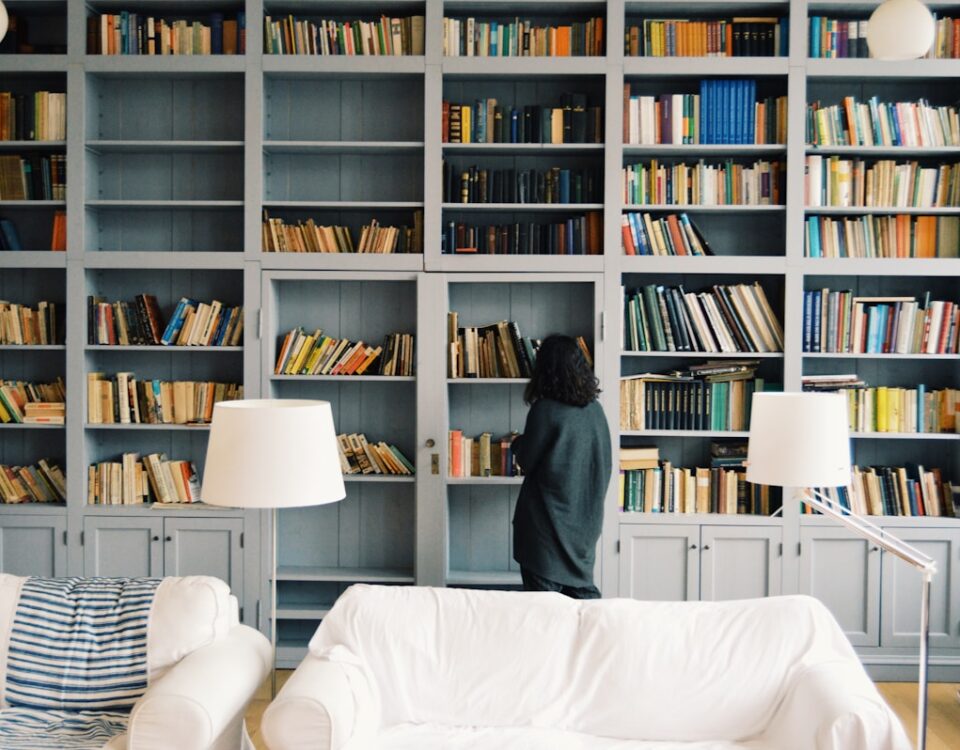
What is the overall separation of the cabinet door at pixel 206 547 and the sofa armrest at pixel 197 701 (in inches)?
60.6

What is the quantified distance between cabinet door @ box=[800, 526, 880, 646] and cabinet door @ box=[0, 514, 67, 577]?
12.0 ft

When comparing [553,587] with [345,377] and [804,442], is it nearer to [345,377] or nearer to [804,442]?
[804,442]

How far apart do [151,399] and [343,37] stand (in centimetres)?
203

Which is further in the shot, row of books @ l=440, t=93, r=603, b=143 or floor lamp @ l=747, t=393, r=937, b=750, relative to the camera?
row of books @ l=440, t=93, r=603, b=143

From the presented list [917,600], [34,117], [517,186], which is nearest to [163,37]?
[34,117]

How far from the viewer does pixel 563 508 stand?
3539 millimetres

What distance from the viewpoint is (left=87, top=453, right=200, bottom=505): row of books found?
4.47 m

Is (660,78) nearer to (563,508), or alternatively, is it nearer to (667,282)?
(667,282)

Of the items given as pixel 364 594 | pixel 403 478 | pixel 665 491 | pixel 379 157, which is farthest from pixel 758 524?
pixel 379 157

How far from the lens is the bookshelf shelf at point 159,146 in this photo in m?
4.39

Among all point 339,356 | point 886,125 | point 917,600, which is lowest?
point 917,600

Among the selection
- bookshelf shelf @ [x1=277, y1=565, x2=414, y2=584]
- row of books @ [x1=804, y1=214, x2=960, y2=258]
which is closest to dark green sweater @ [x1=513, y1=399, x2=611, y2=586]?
bookshelf shelf @ [x1=277, y1=565, x2=414, y2=584]

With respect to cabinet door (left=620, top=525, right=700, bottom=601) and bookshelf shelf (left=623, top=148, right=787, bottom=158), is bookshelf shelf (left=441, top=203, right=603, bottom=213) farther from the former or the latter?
cabinet door (left=620, top=525, right=700, bottom=601)

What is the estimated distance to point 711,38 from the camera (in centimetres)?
440
